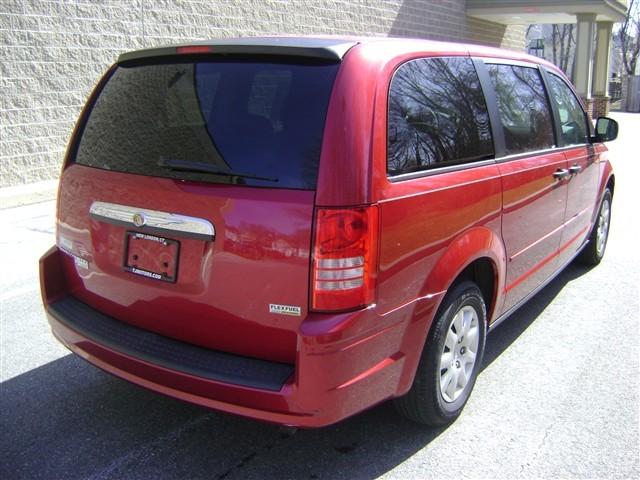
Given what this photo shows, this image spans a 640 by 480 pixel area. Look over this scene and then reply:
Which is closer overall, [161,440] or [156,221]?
[156,221]

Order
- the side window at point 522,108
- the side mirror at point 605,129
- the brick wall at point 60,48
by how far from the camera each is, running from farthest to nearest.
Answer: the brick wall at point 60,48, the side mirror at point 605,129, the side window at point 522,108

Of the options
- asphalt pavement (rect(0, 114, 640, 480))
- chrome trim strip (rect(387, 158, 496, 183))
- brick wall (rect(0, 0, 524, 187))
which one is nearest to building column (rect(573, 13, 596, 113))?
brick wall (rect(0, 0, 524, 187))

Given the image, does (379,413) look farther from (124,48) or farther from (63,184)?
(124,48)

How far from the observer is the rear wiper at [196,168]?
8.19 ft

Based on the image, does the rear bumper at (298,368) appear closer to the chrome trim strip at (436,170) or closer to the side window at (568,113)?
the chrome trim strip at (436,170)

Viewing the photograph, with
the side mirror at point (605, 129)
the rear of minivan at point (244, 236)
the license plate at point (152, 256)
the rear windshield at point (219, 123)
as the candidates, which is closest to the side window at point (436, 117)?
the rear of minivan at point (244, 236)

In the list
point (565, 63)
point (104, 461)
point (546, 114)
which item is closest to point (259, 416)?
point (104, 461)

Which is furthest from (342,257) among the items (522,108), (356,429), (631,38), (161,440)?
(631,38)

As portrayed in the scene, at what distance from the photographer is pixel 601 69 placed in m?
25.8

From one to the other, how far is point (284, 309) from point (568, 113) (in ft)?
10.7

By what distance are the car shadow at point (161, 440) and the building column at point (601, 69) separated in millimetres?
25029

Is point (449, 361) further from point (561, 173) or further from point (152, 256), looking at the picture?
point (561, 173)

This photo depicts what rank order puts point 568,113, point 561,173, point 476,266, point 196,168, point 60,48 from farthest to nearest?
point 60,48 → point 568,113 → point 561,173 → point 476,266 → point 196,168

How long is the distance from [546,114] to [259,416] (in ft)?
9.67
